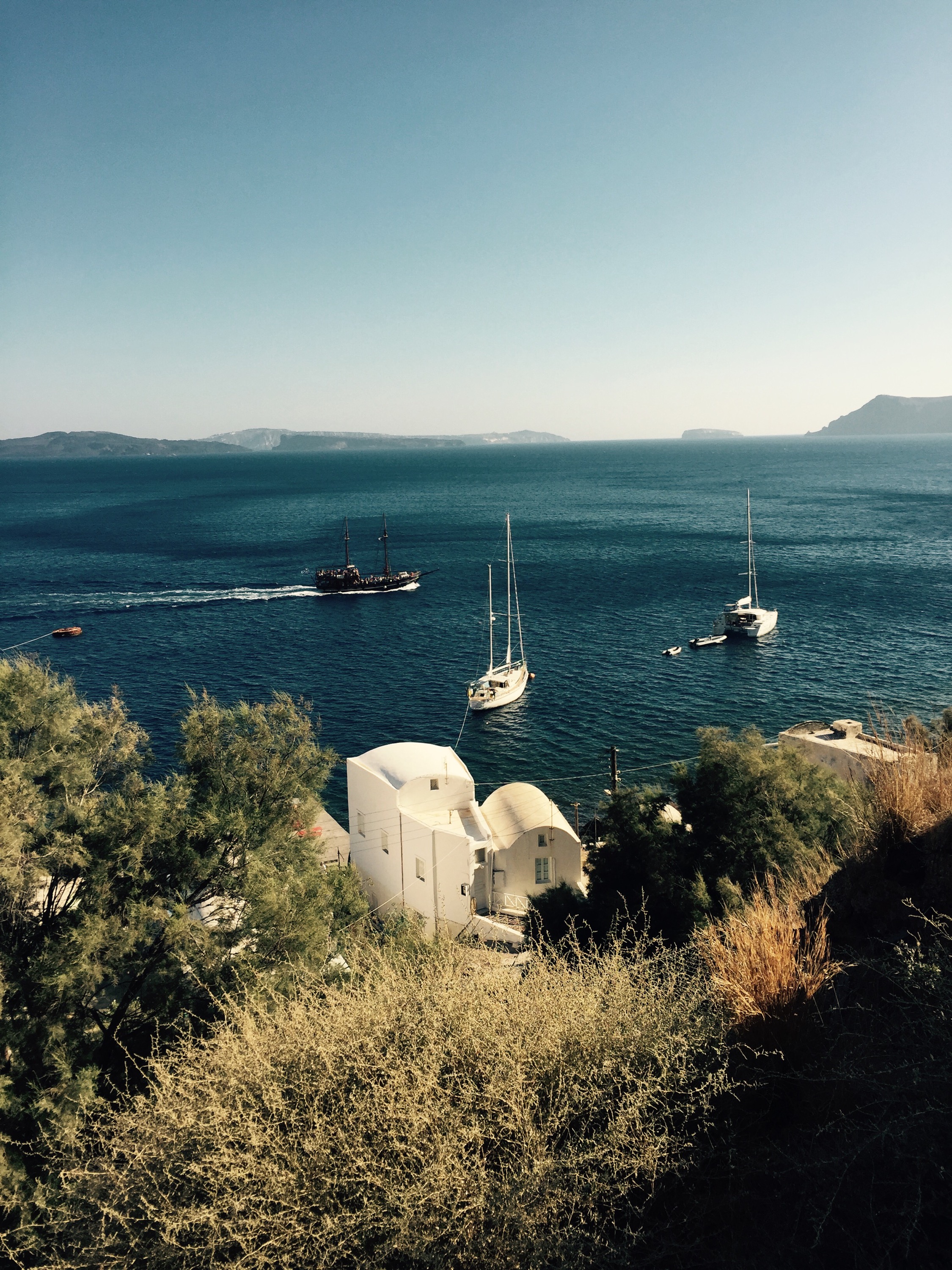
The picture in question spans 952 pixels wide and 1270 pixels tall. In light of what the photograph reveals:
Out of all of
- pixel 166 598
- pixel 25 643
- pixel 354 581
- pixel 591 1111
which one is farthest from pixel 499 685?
pixel 591 1111

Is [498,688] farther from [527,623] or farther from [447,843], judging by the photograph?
[447,843]

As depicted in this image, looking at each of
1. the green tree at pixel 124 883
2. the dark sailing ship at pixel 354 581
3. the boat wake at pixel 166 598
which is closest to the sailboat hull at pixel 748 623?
the dark sailing ship at pixel 354 581

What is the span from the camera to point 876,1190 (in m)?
4.64

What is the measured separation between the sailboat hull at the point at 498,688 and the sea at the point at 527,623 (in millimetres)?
660

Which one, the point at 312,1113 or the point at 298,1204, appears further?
the point at 312,1113

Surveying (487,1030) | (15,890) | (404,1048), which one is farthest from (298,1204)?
(15,890)

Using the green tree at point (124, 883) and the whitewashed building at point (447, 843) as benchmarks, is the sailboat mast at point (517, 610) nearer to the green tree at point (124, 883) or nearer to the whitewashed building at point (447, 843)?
the whitewashed building at point (447, 843)

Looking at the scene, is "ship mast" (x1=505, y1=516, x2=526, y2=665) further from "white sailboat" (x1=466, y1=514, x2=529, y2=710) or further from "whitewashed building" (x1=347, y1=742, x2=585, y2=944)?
"whitewashed building" (x1=347, y1=742, x2=585, y2=944)

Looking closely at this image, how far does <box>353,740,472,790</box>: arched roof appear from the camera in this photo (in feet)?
80.7

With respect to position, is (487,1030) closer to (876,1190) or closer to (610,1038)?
(610,1038)

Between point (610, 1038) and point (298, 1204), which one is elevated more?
point (610, 1038)

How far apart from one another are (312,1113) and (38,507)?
546 feet

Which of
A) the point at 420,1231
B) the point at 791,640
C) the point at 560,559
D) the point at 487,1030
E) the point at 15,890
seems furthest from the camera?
the point at 560,559

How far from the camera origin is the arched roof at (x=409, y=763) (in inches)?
969
